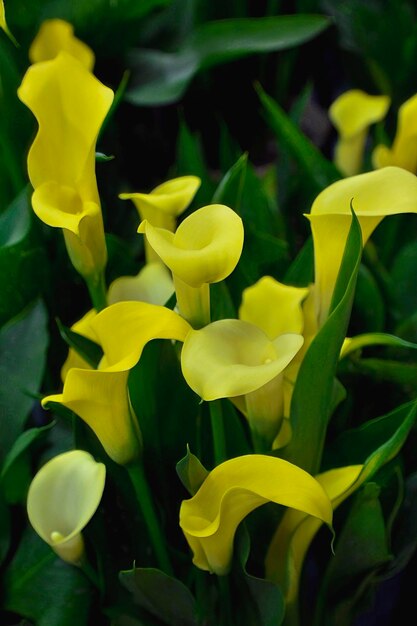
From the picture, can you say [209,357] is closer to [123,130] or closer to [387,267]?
[387,267]

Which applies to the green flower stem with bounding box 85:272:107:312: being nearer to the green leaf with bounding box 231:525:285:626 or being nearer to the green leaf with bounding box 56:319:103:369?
the green leaf with bounding box 56:319:103:369

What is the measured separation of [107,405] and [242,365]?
66mm

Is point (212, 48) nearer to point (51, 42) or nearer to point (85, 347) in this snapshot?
point (51, 42)

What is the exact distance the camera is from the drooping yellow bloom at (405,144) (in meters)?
0.48

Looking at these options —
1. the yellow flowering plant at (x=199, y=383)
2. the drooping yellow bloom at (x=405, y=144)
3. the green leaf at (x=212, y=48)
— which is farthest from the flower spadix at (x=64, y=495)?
the green leaf at (x=212, y=48)

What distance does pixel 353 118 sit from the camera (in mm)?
605

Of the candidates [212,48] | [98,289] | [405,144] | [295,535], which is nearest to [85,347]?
[98,289]

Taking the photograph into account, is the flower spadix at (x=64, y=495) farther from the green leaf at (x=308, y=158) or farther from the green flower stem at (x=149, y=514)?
the green leaf at (x=308, y=158)

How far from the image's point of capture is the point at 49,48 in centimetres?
59

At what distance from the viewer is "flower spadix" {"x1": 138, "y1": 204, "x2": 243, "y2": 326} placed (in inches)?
11.6

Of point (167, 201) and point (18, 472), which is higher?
point (167, 201)

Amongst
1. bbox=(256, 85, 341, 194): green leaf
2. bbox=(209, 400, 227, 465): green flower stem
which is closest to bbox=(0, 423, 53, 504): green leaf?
bbox=(209, 400, 227, 465): green flower stem

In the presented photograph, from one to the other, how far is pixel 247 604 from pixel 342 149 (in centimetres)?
36

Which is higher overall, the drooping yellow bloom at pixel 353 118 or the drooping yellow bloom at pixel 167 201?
the drooping yellow bloom at pixel 167 201
